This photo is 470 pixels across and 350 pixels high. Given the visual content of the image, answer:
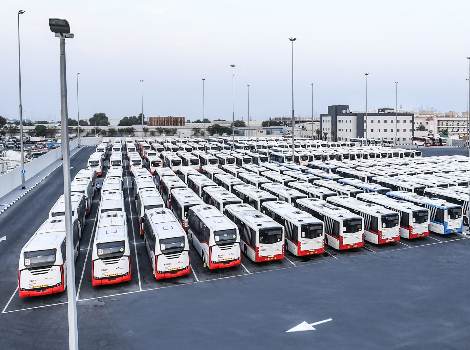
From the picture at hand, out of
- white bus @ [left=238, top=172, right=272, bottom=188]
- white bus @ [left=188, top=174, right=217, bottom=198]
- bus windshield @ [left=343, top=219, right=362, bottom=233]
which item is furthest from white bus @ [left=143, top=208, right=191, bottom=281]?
white bus @ [left=238, top=172, right=272, bottom=188]

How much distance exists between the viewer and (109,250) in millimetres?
19688

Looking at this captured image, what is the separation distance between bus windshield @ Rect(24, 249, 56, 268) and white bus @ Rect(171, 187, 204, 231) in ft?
35.3

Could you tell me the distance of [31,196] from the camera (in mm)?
43438

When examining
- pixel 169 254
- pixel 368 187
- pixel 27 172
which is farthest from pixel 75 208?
pixel 27 172

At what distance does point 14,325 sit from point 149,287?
567cm

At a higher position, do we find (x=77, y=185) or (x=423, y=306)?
(x=77, y=185)

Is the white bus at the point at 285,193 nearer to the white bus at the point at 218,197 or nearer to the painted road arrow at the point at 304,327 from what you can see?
the white bus at the point at 218,197

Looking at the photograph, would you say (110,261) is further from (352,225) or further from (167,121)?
(167,121)

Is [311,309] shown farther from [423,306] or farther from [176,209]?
[176,209]

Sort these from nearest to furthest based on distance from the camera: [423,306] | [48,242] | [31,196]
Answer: [423,306] < [48,242] < [31,196]

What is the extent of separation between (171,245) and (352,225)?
10558 millimetres

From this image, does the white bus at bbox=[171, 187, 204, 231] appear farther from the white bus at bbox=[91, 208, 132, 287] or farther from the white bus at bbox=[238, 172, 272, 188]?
the white bus at bbox=[91, 208, 132, 287]

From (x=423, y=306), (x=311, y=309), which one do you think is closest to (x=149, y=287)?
(x=311, y=309)

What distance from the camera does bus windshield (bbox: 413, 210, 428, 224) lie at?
27.3m
